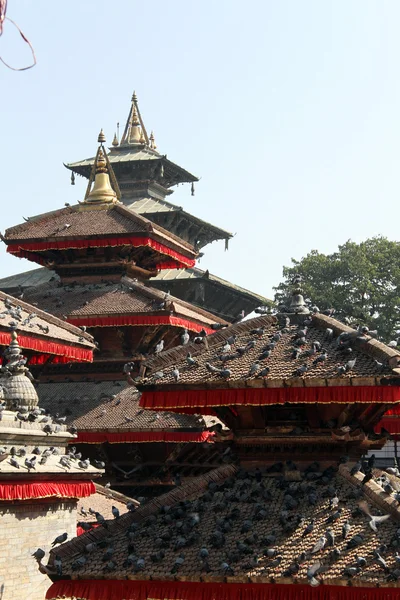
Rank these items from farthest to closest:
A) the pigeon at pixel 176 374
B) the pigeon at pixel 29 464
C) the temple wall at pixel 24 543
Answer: the pigeon at pixel 29 464 → the temple wall at pixel 24 543 → the pigeon at pixel 176 374

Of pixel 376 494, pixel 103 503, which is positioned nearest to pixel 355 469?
pixel 376 494

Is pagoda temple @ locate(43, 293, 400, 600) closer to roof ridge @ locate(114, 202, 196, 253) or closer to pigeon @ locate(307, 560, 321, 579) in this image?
pigeon @ locate(307, 560, 321, 579)

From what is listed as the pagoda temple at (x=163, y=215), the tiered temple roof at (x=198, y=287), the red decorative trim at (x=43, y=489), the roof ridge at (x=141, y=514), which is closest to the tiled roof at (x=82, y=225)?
the red decorative trim at (x=43, y=489)

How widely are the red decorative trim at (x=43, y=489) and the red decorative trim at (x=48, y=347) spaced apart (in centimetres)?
302

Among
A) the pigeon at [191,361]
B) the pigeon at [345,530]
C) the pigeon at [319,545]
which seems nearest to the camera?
the pigeon at [319,545]

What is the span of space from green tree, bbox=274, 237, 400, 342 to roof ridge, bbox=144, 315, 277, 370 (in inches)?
1367

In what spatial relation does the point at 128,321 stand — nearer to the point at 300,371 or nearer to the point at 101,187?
the point at 101,187

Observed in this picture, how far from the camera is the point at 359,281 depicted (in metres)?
51.2

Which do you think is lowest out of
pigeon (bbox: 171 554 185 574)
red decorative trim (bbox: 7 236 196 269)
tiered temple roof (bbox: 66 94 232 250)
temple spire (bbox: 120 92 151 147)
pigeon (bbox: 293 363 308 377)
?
pigeon (bbox: 171 554 185 574)

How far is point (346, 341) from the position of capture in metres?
13.4

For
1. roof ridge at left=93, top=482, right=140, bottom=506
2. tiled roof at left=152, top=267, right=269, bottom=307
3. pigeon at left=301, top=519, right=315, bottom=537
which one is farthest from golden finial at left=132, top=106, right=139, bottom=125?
pigeon at left=301, top=519, right=315, bottom=537

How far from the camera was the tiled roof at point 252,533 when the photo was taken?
37.6ft

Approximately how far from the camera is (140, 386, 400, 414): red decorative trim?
1216 cm

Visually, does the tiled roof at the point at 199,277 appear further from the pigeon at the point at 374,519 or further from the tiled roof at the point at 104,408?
the pigeon at the point at 374,519
